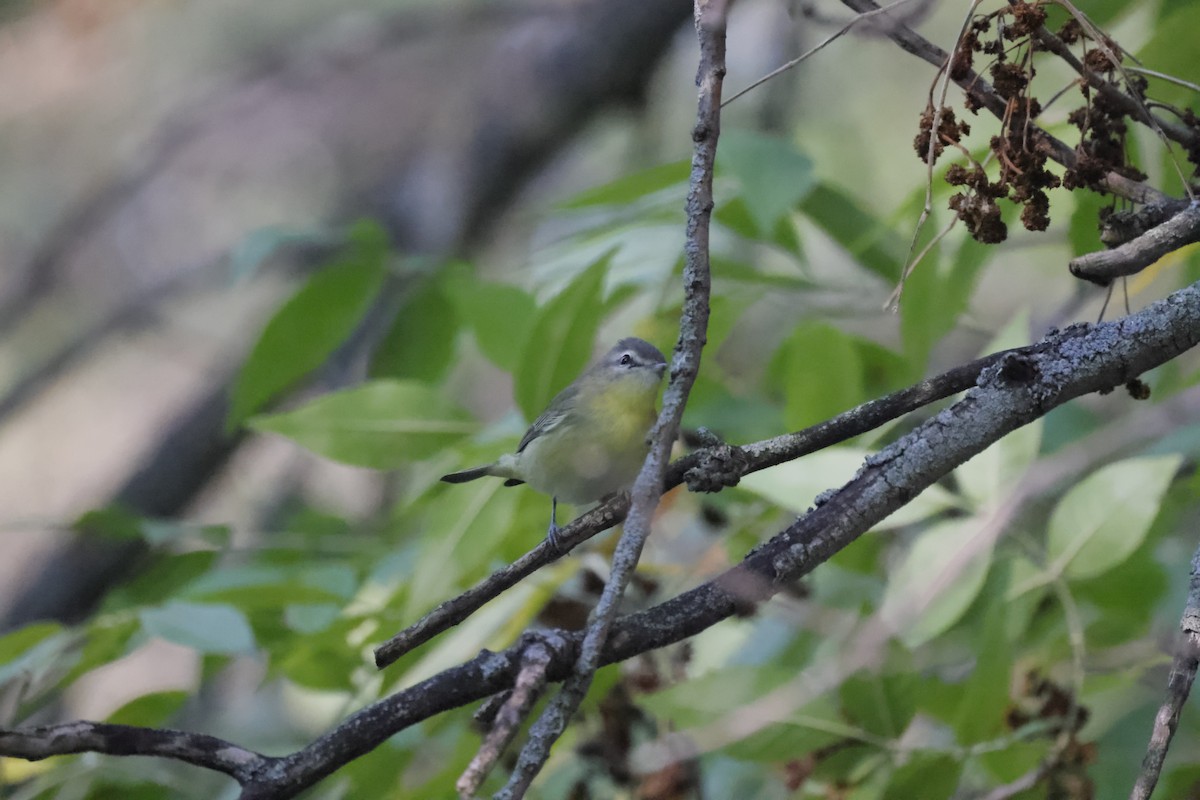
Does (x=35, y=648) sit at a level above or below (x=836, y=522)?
above

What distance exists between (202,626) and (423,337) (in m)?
1.45

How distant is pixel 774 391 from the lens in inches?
150

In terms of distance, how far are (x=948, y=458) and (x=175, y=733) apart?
108 centimetres

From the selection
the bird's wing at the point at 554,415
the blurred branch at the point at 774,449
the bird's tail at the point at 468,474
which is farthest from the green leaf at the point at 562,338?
the blurred branch at the point at 774,449

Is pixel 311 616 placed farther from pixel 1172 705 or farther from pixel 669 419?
pixel 1172 705

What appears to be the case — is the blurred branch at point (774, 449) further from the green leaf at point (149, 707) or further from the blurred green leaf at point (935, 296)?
the green leaf at point (149, 707)

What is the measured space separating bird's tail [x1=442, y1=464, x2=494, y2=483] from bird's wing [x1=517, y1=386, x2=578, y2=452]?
0.14 m

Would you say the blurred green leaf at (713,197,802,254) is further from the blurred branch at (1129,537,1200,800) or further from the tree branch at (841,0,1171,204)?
the blurred branch at (1129,537,1200,800)

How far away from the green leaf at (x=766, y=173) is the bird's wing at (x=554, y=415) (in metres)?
0.74

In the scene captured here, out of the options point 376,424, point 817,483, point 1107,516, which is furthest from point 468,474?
point 1107,516

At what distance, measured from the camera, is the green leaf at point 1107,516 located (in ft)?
8.11

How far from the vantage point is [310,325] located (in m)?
3.64

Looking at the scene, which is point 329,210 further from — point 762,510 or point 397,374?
point 762,510

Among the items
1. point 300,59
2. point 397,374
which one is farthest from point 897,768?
point 300,59
